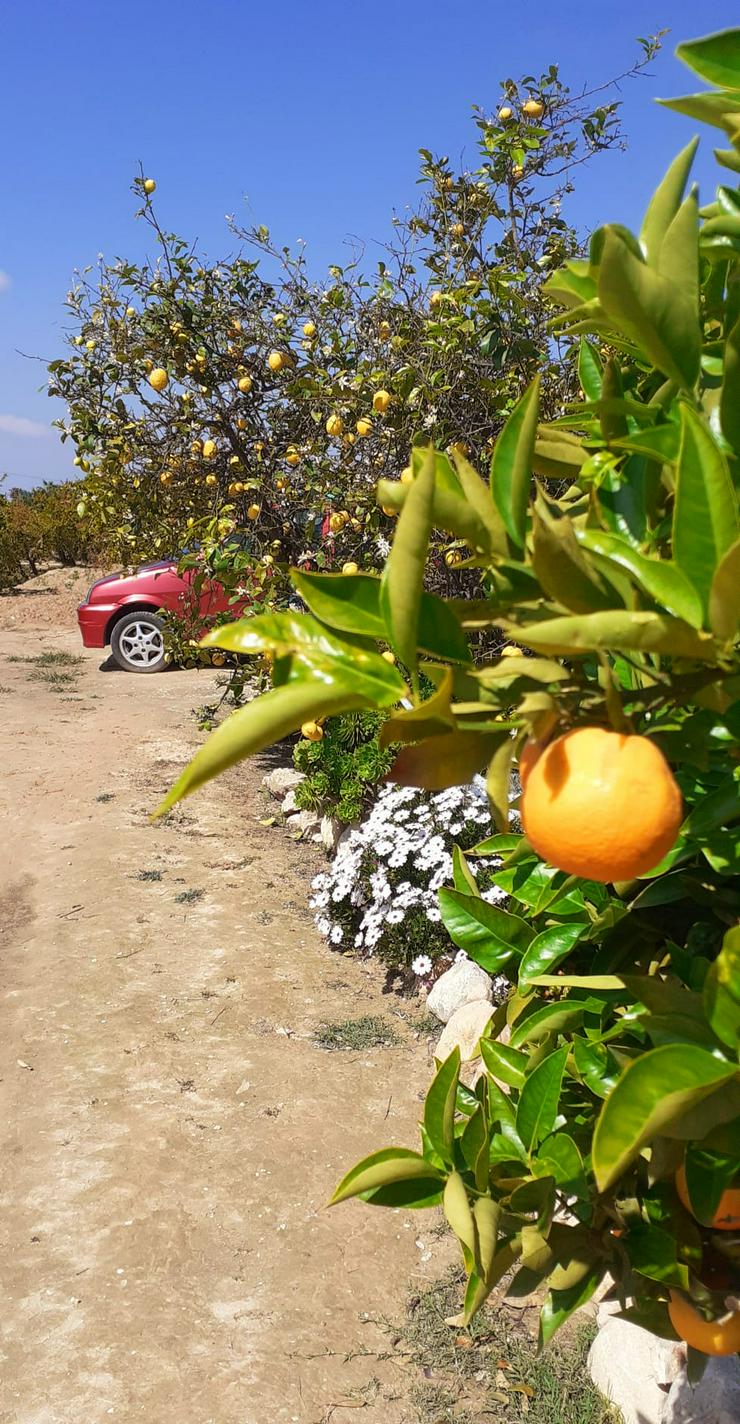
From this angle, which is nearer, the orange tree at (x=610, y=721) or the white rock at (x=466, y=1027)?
the orange tree at (x=610, y=721)

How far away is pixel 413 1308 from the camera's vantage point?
2.95 m

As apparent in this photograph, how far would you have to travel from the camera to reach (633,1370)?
2498mm

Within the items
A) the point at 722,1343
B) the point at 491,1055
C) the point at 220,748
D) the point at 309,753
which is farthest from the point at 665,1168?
the point at 309,753

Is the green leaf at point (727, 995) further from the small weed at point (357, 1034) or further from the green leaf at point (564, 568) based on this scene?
the small weed at point (357, 1034)

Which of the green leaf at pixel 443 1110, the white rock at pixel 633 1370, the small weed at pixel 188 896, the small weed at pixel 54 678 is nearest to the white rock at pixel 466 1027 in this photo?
the white rock at pixel 633 1370

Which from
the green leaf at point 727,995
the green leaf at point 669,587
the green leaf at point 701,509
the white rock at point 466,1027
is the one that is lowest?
the white rock at point 466,1027

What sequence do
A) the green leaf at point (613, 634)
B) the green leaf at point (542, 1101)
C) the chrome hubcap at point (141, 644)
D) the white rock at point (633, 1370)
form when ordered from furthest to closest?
1. the chrome hubcap at point (141, 644)
2. the white rock at point (633, 1370)
3. the green leaf at point (542, 1101)
4. the green leaf at point (613, 634)

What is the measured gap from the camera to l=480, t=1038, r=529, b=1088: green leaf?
1.26 metres

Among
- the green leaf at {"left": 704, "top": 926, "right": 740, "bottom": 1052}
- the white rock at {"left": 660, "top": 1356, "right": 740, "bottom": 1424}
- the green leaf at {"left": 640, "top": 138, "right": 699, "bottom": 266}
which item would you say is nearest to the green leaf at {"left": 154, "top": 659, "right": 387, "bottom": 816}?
the green leaf at {"left": 704, "top": 926, "right": 740, "bottom": 1052}

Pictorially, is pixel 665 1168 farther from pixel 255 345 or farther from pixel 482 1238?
pixel 255 345

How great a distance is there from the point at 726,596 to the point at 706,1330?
2.62 feet

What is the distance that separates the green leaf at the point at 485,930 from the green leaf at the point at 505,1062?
127 mm

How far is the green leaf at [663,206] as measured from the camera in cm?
86

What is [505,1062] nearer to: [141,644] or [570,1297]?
[570,1297]
